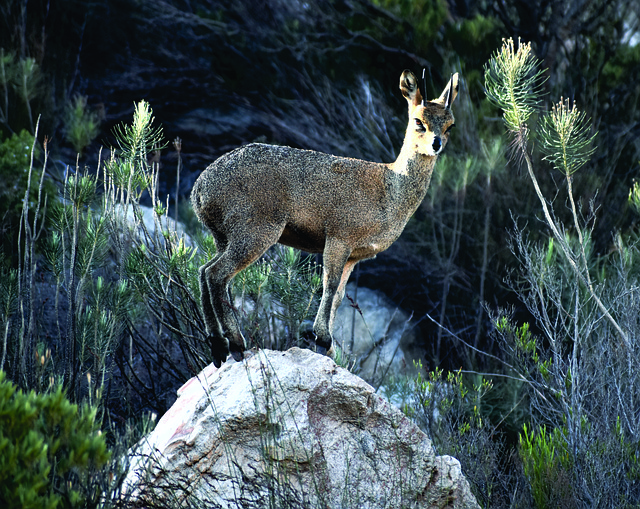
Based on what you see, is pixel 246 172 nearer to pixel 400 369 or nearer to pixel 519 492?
pixel 519 492

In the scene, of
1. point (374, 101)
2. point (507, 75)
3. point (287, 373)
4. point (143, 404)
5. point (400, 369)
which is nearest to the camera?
point (287, 373)

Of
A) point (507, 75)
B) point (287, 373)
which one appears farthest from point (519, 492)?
point (507, 75)

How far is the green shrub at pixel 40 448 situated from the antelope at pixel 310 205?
147 cm

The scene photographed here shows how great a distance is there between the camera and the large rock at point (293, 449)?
4207 mm

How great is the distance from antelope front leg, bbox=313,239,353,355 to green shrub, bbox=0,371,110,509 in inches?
76.3

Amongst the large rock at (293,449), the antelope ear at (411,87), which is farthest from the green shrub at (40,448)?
the antelope ear at (411,87)

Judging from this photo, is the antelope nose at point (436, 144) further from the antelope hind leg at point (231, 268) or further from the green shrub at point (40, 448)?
the green shrub at point (40, 448)

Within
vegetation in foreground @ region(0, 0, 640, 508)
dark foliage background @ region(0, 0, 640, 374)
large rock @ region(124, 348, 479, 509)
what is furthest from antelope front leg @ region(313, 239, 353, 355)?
dark foliage background @ region(0, 0, 640, 374)

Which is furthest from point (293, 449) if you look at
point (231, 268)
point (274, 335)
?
point (274, 335)

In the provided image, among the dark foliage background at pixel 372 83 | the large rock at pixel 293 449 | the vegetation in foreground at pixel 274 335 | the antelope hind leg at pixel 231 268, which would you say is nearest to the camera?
the large rock at pixel 293 449

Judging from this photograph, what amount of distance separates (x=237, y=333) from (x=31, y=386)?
7.25ft

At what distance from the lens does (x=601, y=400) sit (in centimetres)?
616

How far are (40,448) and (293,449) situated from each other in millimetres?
1452

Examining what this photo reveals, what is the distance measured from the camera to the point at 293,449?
4.22 m
